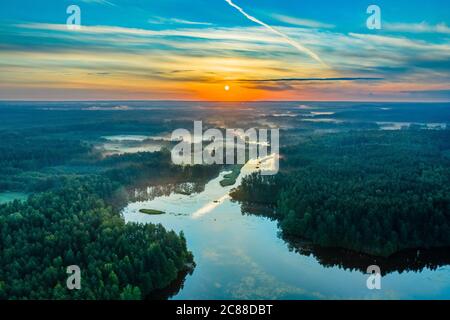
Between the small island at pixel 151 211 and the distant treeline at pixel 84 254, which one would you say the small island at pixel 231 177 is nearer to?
the small island at pixel 151 211

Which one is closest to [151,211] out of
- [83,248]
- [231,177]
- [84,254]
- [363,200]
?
[83,248]

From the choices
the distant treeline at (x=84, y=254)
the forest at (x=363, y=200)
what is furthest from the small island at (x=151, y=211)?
the forest at (x=363, y=200)

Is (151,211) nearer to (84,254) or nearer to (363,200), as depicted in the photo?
(84,254)

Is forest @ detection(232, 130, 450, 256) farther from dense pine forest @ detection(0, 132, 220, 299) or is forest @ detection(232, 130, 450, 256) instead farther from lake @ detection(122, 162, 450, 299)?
dense pine forest @ detection(0, 132, 220, 299)

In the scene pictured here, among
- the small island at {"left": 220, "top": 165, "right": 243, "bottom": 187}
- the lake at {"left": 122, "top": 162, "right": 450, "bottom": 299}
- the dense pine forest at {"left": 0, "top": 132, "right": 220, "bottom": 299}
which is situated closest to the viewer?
the dense pine forest at {"left": 0, "top": 132, "right": 220, "bottom": 299}

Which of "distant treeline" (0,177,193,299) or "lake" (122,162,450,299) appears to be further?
"lake" (122,162,450,299)

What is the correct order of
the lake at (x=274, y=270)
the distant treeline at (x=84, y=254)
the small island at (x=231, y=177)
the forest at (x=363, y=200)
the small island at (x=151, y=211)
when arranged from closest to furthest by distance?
the distant treeline at (x=84, y=254)
the lake at (x=274, y=270)
the forest at (x=363, y=200)
the small island at (x=151, y=211)
the small island at (x=231, y=177)

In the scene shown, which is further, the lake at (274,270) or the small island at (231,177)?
the small island at (231,177)

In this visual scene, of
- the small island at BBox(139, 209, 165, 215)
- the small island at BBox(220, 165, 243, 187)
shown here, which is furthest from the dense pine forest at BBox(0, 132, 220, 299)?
the small island at BBox(220, 165, 243, 187)

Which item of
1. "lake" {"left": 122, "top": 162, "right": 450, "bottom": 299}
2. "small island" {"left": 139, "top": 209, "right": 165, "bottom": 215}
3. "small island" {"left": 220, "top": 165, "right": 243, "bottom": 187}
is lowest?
"lake" {"left": 122, "top": 162, "right": 450, "bottom": 299}
